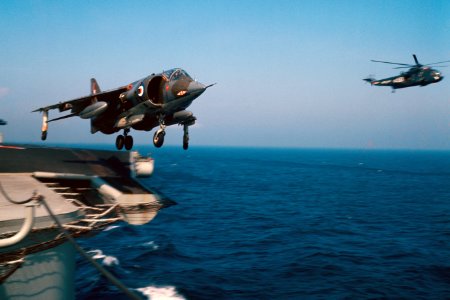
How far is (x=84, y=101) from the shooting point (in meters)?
22.2

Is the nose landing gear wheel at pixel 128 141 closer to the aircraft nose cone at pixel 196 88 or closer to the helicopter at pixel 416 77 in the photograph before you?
the aircraft nose cone at pixel 196 88

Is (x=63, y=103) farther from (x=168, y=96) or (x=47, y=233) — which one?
(x=47, y=233)

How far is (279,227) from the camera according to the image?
48438 mm

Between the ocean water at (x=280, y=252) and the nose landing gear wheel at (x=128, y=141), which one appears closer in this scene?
the nose landing gear wheel at (x=128, y=141)

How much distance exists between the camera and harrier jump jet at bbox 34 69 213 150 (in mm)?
17750

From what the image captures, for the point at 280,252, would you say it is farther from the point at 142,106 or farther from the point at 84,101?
the point at 84,101

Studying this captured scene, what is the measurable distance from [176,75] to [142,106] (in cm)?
258

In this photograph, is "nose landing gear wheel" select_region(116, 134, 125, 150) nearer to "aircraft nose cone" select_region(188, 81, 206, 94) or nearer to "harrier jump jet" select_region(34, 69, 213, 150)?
"harrier jump jet" select_region(34, 69, 213, 150)

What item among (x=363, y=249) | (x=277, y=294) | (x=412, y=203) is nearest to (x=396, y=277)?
(x=363, y=249)

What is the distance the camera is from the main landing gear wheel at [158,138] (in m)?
17.7

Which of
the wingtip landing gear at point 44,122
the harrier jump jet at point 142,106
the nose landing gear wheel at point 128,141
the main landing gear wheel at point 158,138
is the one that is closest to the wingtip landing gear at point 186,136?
the harrier jump jet at point 142,106

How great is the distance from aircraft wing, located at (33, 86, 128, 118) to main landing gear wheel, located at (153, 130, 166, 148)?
435cm

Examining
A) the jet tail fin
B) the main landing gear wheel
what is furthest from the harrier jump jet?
the jet tail fin

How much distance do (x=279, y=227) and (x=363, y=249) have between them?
12678 millimetres
